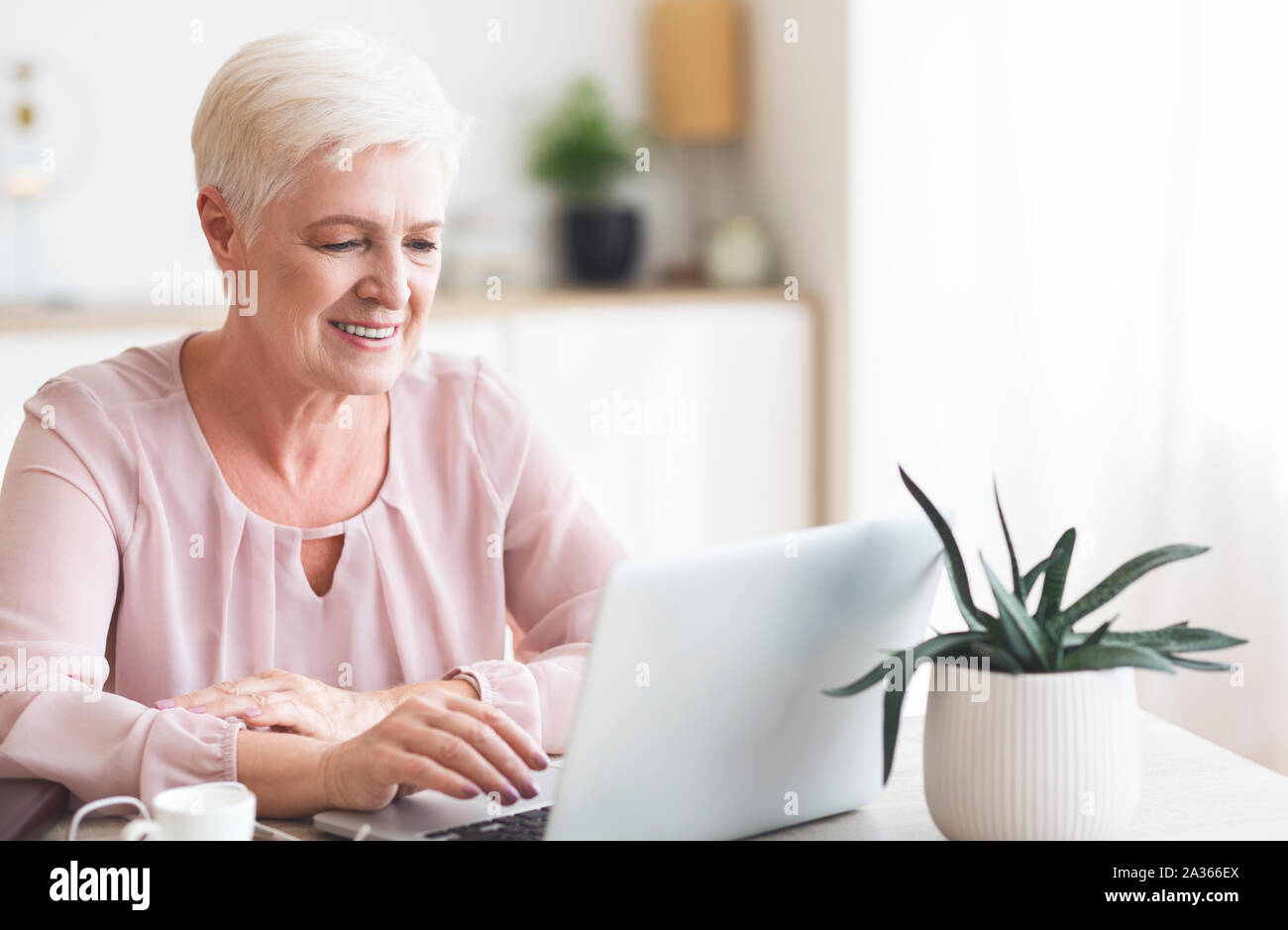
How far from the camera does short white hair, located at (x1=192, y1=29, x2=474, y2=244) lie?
56.3 inches

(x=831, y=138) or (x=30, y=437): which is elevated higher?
(x=831, y=138)

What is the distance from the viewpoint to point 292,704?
4.20 ft

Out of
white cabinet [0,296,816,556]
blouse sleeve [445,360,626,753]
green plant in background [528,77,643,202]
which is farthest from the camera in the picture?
green plant in background [528,77,643,202]

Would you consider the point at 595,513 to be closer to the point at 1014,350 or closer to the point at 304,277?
the point at 304,277

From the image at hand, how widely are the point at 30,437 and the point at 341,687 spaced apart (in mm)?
412

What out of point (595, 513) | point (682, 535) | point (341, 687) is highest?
point (595, 513)

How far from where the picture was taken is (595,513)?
65.9 inches

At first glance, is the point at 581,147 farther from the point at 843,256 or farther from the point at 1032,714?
the point at 1032,714

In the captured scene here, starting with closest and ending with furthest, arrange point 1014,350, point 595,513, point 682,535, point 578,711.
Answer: point 578,711 → point 595,513 → point 1014,350 → point 682,535

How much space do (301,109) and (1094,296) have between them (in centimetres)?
198

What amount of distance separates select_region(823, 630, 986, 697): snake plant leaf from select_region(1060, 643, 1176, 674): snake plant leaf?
0.06 meters

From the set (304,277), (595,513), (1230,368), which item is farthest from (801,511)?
(304,277)

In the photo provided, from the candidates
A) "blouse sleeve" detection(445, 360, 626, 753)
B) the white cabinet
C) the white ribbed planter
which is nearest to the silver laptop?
the white ribbed planter

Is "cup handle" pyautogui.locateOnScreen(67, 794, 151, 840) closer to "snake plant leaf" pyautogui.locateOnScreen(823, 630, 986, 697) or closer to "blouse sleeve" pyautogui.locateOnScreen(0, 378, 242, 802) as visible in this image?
Result: "blouse sleeve" pyautogui.locateOnScreen(0, 378, 242, 802)
